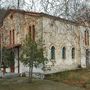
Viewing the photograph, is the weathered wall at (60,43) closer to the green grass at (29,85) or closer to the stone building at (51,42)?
the stone building at (51,42)

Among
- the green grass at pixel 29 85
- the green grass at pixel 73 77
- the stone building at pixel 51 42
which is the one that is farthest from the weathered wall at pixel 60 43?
the green grass at pixel 29 85

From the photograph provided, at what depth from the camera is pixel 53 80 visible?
32.5 m

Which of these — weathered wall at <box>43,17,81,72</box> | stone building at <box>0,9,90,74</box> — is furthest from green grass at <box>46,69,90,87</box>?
weathered wall at <box>43,17,81,72</box>

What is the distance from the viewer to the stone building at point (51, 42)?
113 ft

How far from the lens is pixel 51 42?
116ft

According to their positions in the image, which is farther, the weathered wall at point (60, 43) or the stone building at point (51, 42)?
the weathered wall at point (60, 43)

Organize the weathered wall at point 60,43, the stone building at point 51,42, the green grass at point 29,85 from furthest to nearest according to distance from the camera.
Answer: the weathered wall at point 60,43
the stone building at point 51,42
the green grass at point 29,85

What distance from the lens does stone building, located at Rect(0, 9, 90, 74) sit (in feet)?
113

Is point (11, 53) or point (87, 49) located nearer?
point (11, 53)

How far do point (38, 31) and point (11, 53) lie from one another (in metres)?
4.95

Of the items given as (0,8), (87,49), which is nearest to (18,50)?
(87,49)

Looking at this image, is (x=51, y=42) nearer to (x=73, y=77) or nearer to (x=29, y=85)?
(x=73, y=77)

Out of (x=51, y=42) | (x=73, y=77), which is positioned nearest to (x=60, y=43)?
(x=51, y=42)

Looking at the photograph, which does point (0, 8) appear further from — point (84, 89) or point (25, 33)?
point (25, 33)
